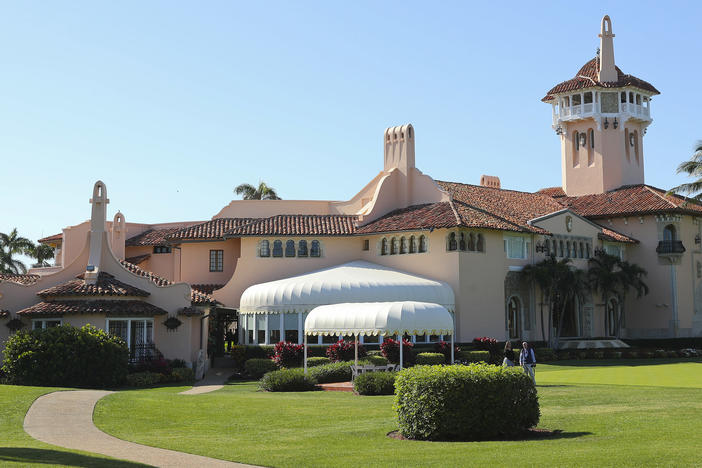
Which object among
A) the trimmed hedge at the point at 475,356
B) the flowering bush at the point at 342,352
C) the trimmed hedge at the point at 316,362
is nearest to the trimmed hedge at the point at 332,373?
the flowering bush at the point at 342,352

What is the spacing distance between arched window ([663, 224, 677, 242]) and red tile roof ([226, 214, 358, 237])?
75.9 feet

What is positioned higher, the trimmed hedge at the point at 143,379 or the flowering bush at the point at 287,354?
the flowering bush at the point at 287,354

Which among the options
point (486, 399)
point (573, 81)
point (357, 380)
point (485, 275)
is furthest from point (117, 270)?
point (573, 81)

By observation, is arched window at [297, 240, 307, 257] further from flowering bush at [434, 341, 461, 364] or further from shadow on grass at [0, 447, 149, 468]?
shadow on grass at [0, 447, 149, 468]

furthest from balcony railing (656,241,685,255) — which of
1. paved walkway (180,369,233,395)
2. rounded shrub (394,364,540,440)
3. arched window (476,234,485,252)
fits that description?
rounded shrub (394,364,540,440)

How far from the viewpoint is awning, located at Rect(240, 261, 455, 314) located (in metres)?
48.1

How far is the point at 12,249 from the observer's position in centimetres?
8756

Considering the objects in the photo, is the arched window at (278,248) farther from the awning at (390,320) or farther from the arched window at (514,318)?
the awning at (390,320)

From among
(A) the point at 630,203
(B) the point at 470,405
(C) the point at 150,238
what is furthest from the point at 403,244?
(B) the point at 470,405

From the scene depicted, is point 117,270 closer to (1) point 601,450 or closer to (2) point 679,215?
(1) point 601,450

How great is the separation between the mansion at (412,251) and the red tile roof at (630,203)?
15 centimetres

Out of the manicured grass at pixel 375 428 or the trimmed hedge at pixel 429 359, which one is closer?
the manicured grass at pixel 375 428

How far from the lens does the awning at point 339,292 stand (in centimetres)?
4809

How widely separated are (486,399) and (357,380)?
12.5 meters
